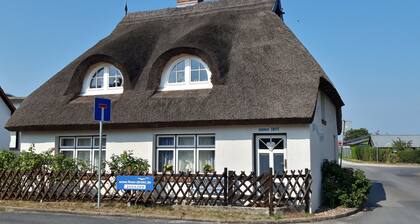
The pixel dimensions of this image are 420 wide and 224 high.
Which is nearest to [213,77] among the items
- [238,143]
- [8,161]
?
[238,143]

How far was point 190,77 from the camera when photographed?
16.5m

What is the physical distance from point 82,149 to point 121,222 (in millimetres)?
6744

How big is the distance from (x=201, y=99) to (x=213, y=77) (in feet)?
3.14

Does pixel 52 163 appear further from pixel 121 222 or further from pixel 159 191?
pixel 121 222

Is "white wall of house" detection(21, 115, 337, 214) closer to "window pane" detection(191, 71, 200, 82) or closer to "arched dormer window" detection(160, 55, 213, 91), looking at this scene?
"arched dormer window" detection(160, 55, 213, 91)

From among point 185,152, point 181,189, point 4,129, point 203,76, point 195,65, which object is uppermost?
point 195,65

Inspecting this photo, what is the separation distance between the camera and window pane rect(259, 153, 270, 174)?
47.6 feet

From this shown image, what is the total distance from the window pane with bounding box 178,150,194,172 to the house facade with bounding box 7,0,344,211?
0.12 feet

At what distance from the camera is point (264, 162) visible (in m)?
14.6

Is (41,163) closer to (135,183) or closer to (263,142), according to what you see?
(135,183)

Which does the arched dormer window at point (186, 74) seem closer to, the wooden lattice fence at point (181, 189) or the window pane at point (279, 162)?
the window pane at point (279, 162)

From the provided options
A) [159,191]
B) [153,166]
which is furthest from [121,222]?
[153,166]

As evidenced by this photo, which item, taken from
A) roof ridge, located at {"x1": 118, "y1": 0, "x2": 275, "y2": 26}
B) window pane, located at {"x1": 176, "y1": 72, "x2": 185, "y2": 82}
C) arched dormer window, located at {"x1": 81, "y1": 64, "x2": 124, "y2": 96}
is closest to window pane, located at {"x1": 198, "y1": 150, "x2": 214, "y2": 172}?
window pane, located at {"x1": 176, "y1": 72, "x2": 185, "y2": 82}

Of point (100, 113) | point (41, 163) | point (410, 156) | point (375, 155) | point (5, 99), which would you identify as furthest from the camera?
point (375, 155)
